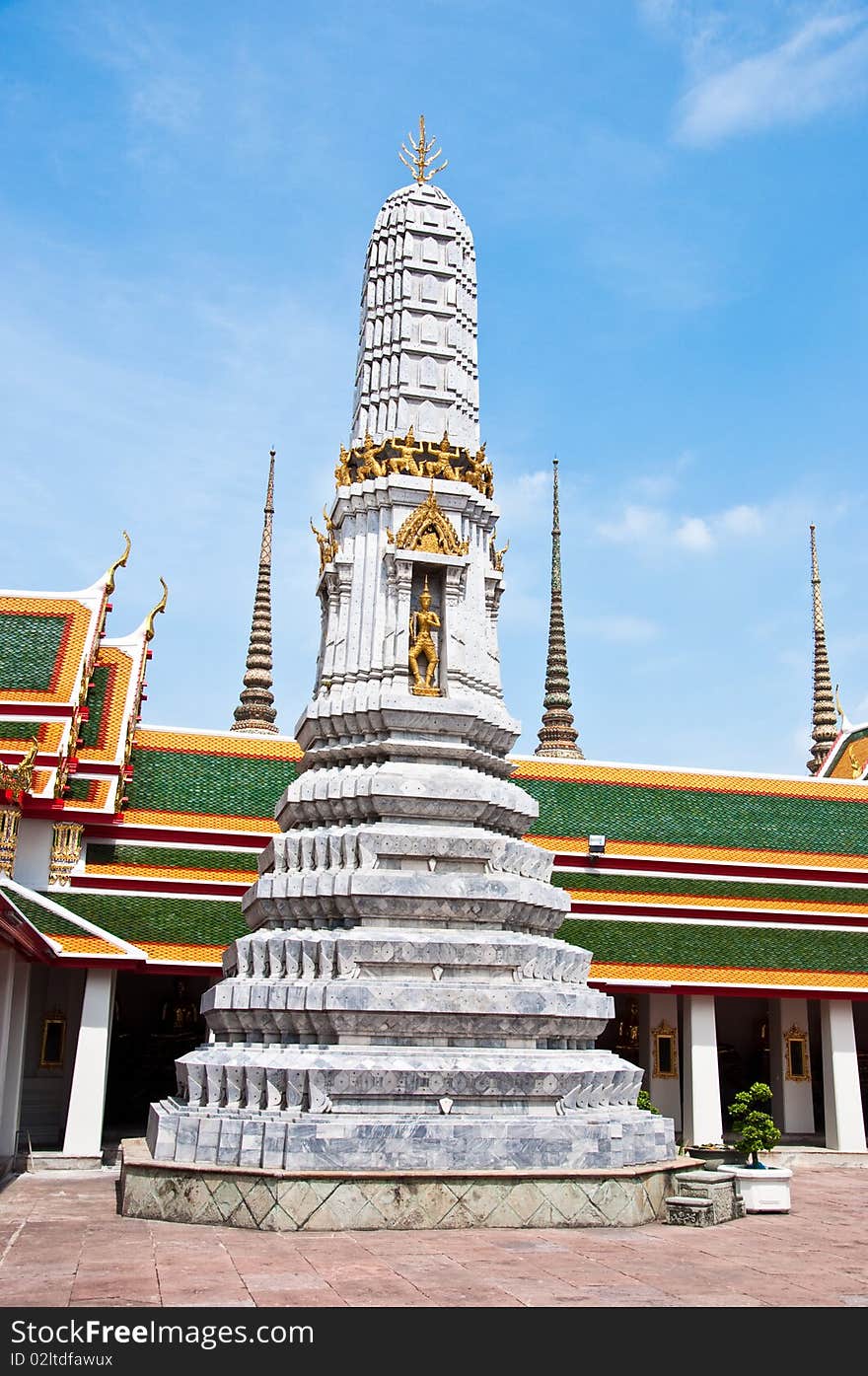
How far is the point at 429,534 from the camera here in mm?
16422

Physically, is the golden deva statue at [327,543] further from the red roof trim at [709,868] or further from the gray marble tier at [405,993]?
the red roof trim at [709,868]

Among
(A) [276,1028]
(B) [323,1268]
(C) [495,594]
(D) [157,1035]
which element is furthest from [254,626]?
(B) [323,1268]

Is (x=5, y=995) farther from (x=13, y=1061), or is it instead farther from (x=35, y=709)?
(x=35, y=709)

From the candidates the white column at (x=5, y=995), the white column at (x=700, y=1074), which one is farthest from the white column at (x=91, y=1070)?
the white column at (x=700, y=1074)

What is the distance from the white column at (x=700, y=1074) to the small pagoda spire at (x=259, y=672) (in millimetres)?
21248

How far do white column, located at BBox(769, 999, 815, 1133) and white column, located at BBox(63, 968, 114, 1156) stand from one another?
13738 mm

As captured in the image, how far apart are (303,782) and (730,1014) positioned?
1725cm

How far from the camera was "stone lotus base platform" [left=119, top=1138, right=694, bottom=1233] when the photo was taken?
11.6 metres

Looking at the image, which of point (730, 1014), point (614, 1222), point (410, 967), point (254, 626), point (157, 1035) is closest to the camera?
point (614, 1222)

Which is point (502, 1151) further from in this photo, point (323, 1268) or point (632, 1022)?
point (632, 1022)

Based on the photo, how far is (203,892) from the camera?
2294cm

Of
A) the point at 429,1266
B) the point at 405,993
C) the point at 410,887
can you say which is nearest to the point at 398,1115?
the point at 405,993

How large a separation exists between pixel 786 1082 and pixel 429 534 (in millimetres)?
15535

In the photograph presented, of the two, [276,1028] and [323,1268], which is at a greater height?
[276,1028]
